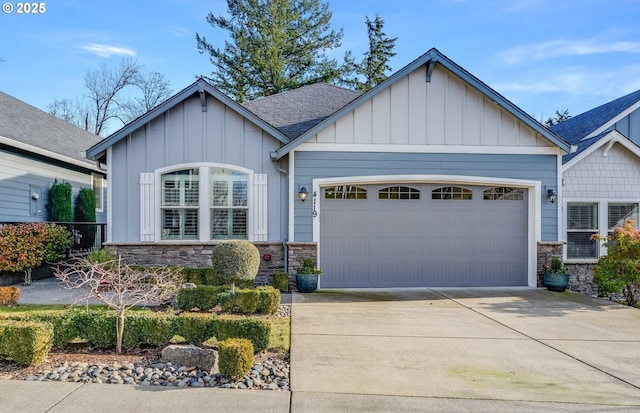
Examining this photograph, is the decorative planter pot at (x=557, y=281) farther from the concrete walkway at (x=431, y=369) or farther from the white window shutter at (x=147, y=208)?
the white window shutter at (x=147, y=208)

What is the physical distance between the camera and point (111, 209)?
31.0ft

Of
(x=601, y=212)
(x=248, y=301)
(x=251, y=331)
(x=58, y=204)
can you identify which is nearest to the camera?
(x=251, y=331)

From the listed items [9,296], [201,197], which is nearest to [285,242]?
[201,197]

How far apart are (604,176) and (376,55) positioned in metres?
20.4

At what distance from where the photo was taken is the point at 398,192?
979cm

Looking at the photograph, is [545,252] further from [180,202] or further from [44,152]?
[44,152]

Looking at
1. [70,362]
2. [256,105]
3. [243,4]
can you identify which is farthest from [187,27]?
[70,362]

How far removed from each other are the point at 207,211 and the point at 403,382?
6.61 meters

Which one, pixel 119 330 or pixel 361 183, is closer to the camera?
pixel 119 330

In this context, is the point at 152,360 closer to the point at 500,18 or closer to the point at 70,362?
the point at 70,362

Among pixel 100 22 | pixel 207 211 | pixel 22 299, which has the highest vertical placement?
pixel 100 22

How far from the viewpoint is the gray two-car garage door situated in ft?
A: 31.6

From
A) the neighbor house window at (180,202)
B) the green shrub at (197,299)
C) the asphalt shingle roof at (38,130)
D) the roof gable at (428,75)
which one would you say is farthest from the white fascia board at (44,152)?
the green shrub at (197,299)

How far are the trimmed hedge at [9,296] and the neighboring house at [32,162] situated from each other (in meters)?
3.70
